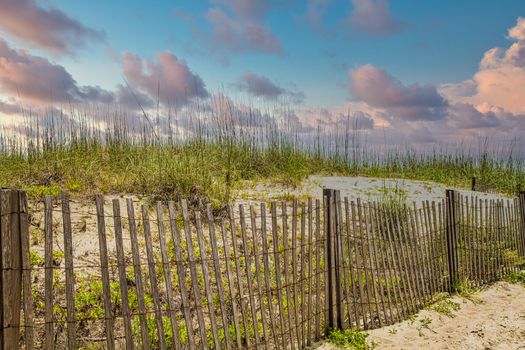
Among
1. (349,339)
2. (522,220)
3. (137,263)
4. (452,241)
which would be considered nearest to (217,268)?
(137,263)

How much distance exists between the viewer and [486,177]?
13906 mm

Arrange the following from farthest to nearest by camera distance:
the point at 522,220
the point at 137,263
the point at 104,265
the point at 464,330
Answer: the point at 522,220 < the point at 464,330 < the point at 137,263 < the point at 104,265

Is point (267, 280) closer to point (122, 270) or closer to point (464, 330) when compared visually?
point (122, 270)

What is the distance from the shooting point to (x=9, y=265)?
7.44 ft

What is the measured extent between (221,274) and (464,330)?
8.74 ft

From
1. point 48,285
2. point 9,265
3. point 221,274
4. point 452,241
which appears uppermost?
point 9,265

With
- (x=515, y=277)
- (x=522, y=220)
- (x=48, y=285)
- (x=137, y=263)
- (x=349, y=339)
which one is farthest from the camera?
(x=522, y=220)

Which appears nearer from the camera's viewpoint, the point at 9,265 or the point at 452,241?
the point at 9,265

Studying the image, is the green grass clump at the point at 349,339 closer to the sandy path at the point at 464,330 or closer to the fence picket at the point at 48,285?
the sandy path at the point at 464,330

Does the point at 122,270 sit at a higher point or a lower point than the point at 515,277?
higher

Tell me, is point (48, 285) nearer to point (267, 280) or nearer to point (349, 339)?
point (267, 280)

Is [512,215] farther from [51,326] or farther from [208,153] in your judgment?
[51,326]

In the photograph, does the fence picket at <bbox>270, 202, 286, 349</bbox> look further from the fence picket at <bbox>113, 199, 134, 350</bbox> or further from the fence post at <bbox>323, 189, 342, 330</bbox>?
the fence picket at <bbox>113, 199, 134, 350</bbox>

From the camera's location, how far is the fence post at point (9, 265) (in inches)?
88.7
